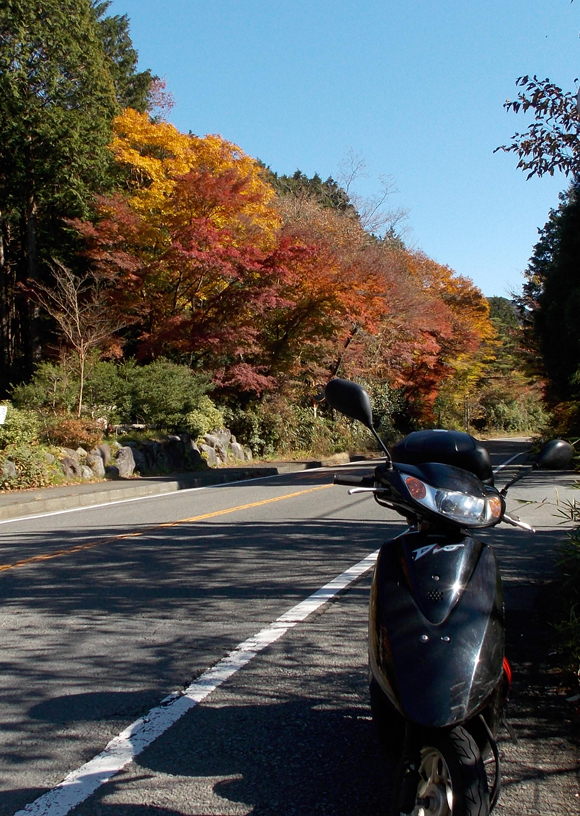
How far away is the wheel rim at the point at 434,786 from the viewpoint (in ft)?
8.26

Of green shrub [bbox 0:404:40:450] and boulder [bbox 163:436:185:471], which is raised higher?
green shrub [bbox 0:404:40:450]

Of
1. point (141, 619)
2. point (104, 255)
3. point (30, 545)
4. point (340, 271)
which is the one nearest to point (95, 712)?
point (141, 619)

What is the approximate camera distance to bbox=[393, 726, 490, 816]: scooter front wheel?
8.23 feet

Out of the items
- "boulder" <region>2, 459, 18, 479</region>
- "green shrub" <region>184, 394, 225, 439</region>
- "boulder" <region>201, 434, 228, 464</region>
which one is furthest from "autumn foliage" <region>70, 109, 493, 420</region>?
"boulder" <region>2, 459, 18, 479</region>

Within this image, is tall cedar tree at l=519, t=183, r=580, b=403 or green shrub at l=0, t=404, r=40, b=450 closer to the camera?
green shrub at l=0, t=404, r=40, b=450

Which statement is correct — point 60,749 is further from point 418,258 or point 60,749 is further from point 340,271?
point 418,258

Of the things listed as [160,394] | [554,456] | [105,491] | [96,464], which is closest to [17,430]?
[105,491]

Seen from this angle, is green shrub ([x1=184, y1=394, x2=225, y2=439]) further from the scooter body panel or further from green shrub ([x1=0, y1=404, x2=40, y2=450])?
the scooter body panel

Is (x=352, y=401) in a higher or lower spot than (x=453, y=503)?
higher

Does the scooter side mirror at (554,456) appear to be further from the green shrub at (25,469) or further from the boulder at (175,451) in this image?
the boulder at (175,451)

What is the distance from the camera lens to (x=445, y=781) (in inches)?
100

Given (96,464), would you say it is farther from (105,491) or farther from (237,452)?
(237,452)

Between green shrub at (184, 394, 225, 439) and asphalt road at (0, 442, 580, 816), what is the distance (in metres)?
14.1

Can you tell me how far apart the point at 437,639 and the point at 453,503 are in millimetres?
513
